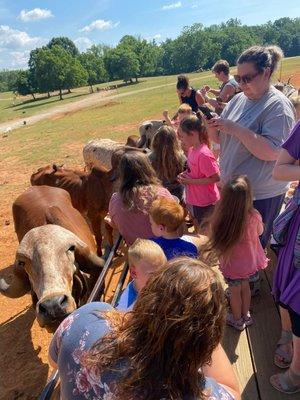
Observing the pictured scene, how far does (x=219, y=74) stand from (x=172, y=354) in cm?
721

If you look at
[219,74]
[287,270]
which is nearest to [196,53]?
[219,74]

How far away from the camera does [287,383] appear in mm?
2598

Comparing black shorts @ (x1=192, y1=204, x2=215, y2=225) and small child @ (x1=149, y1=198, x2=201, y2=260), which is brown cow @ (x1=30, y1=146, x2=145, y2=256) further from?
small child @ (x1=149, y1=198, x2=201, y2=260)

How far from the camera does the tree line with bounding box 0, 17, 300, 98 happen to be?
72.9m

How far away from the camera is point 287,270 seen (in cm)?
241

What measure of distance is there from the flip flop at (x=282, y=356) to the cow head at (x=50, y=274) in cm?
165

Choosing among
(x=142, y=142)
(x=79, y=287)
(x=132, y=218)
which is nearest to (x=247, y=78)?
(x=132, y=218)

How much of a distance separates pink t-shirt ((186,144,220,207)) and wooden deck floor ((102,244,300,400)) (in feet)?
4.06

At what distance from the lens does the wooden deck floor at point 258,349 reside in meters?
2.69

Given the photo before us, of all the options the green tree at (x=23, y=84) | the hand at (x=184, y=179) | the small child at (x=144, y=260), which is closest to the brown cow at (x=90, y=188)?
the hand at (x=184, y=179)

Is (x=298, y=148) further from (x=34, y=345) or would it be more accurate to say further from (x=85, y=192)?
(x=85, y=192)

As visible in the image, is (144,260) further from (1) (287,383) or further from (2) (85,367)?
(1) (287,383)

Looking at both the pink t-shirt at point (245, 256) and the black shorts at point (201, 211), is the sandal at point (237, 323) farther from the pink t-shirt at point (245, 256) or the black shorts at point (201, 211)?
the black shorts at point (201, 211)

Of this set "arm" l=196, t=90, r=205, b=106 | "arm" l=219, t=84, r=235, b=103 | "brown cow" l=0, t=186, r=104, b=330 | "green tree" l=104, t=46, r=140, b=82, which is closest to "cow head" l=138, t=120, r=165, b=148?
"arm" l=196, t=90, r=205, b=106
